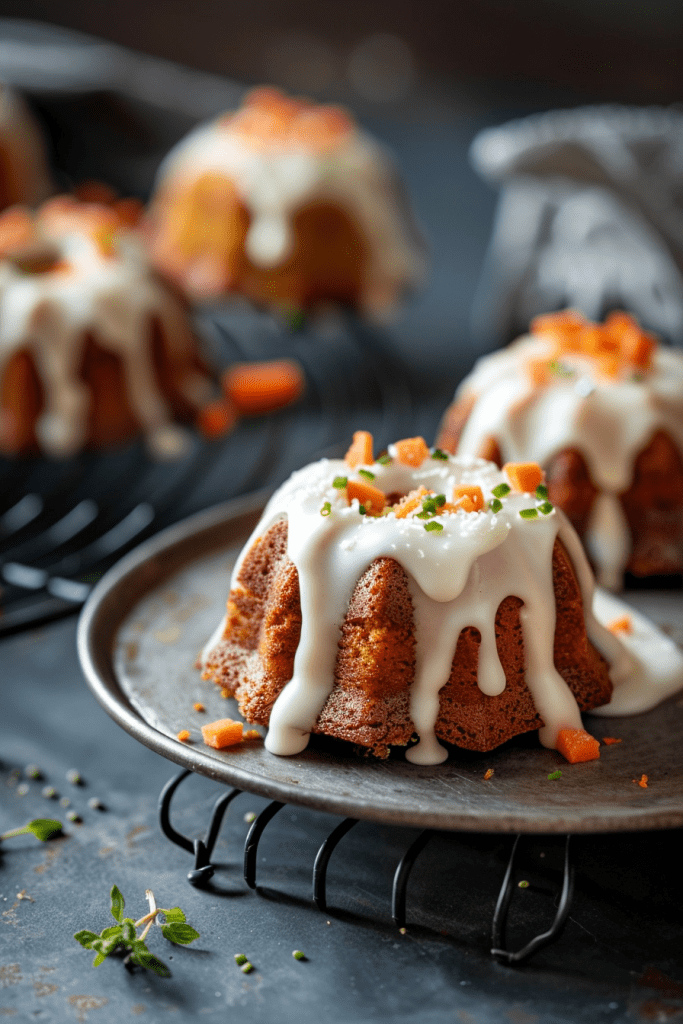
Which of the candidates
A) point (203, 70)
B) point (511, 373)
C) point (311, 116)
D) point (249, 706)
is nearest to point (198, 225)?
point (311, 116)

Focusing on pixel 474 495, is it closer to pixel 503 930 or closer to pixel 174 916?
pixel 503 930

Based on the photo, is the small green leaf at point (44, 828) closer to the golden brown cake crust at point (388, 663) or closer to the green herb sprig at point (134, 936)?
the green herb sprig at point (134, 936)

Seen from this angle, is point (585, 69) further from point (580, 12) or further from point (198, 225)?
point (198, 225)

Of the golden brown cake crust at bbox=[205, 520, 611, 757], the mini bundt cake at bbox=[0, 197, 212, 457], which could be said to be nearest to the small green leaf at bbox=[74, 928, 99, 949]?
the golden brown cake crust at bbox=[205, 520, 611, 757]

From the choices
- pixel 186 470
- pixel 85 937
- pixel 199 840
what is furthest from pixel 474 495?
pixel 186 470

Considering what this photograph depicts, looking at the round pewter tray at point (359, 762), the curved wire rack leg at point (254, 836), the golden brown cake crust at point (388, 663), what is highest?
the golden brown cake crust at point (388, 663)

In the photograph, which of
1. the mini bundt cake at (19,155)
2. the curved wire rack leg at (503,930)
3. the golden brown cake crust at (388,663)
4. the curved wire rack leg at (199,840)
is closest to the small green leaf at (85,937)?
the curved wire rack leg at (199,840)
